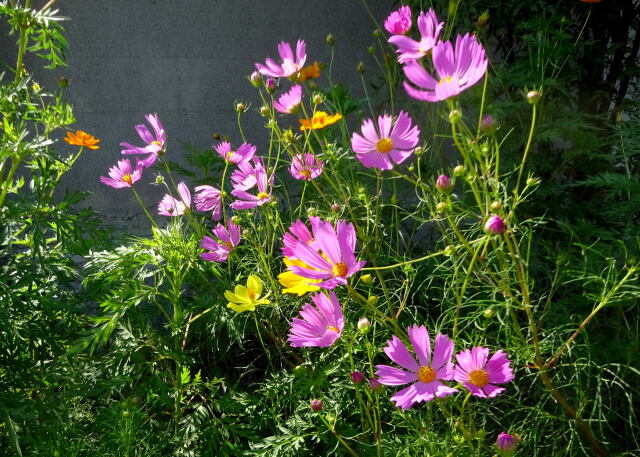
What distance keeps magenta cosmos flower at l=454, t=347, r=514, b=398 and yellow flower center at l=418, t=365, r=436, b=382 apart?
30mm

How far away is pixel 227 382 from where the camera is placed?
1.50 meters

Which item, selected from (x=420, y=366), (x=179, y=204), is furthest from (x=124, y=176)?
(x=420, y=366)

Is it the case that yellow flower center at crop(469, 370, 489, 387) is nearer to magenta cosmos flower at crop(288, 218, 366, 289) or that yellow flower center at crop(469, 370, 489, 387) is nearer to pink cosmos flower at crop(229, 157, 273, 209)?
magenta cosmos flower at crop(288, 218, 366, 289)

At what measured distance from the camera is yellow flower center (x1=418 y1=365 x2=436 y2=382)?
2.86 feet

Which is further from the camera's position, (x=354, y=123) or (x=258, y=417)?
(x=354, y=123)

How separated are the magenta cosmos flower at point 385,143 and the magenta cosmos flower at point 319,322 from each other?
21 centimetres

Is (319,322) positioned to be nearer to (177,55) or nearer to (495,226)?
(495,226)

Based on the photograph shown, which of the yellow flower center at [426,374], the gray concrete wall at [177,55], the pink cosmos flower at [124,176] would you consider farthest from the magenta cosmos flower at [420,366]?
the gray concrete wall at [177,55]

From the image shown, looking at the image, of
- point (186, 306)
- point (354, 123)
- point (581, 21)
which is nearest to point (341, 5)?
point (354, 123)

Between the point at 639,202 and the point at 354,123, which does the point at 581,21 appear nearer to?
the point at 639,202

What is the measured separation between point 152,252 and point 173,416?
1.15 ft

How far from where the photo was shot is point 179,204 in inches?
55.6

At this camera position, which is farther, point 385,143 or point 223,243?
point 223,243

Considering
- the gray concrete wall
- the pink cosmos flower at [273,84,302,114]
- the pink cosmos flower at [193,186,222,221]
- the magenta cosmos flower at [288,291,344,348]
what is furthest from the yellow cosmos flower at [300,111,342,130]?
the gray concrete wall
